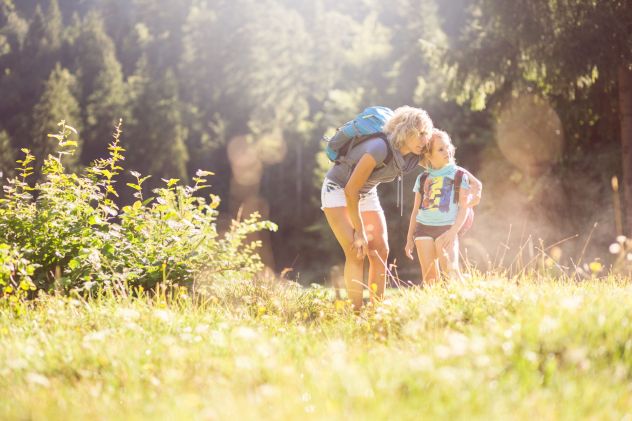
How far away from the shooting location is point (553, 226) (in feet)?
55.1

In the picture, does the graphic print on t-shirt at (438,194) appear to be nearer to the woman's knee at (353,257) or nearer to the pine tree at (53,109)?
the woman's knee at (353,257)

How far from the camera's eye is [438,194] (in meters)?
6.25

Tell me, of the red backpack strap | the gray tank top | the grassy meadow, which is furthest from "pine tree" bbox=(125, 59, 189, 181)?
the grassy meadow

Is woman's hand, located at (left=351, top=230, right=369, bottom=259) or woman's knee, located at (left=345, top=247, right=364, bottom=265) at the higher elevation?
woman's hand, located at (left=351, top=230, right=369, bottom=259)

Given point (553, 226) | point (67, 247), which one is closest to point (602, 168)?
point (553, 226)

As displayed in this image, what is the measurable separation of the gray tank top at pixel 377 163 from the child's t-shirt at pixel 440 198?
333 millimetres

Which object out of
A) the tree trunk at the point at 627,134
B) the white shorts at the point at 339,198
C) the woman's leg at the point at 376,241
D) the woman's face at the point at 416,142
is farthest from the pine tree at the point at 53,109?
the woman's face at the point at 416,142

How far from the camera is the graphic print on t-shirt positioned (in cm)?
621

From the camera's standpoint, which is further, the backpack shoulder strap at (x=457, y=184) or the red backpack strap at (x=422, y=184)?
the red backpack strap at (x=422, y=184)

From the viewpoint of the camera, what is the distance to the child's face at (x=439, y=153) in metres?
6.27

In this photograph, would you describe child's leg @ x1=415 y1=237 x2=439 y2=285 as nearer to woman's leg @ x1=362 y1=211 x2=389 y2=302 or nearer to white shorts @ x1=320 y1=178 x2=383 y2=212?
woman's leg @ x1=362 y1=211 x2=389 y2=302

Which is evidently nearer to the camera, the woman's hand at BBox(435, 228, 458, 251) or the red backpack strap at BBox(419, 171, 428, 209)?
the woman's hand at BBox(435, 228, 458, 251)

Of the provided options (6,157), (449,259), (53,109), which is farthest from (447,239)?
(53,109)

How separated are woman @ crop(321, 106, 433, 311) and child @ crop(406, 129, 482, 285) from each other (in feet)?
1.05
